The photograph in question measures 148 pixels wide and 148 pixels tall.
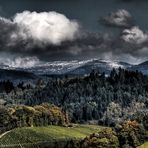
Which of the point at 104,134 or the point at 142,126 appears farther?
the point at 142,126

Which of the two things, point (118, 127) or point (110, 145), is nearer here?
point (110, 145)

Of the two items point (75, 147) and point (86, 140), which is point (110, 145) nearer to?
point (86, 140)

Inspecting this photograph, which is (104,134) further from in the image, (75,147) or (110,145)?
(75,147)

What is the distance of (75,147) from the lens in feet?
640

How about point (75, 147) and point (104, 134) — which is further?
point (75, 147)

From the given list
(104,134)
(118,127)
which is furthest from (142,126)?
(104,134)

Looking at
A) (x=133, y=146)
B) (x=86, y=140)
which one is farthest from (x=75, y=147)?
(x=133, y=146)

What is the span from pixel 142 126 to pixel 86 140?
2618 cm

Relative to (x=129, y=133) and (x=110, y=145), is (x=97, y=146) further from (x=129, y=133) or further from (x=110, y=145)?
(x=129, y=133)

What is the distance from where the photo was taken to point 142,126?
197 metres

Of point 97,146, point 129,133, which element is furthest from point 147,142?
point 97,146

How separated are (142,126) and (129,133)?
1252 centimetres

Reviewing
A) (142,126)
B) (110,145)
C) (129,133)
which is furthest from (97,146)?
(142,126)

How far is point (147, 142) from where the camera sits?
606 ft
